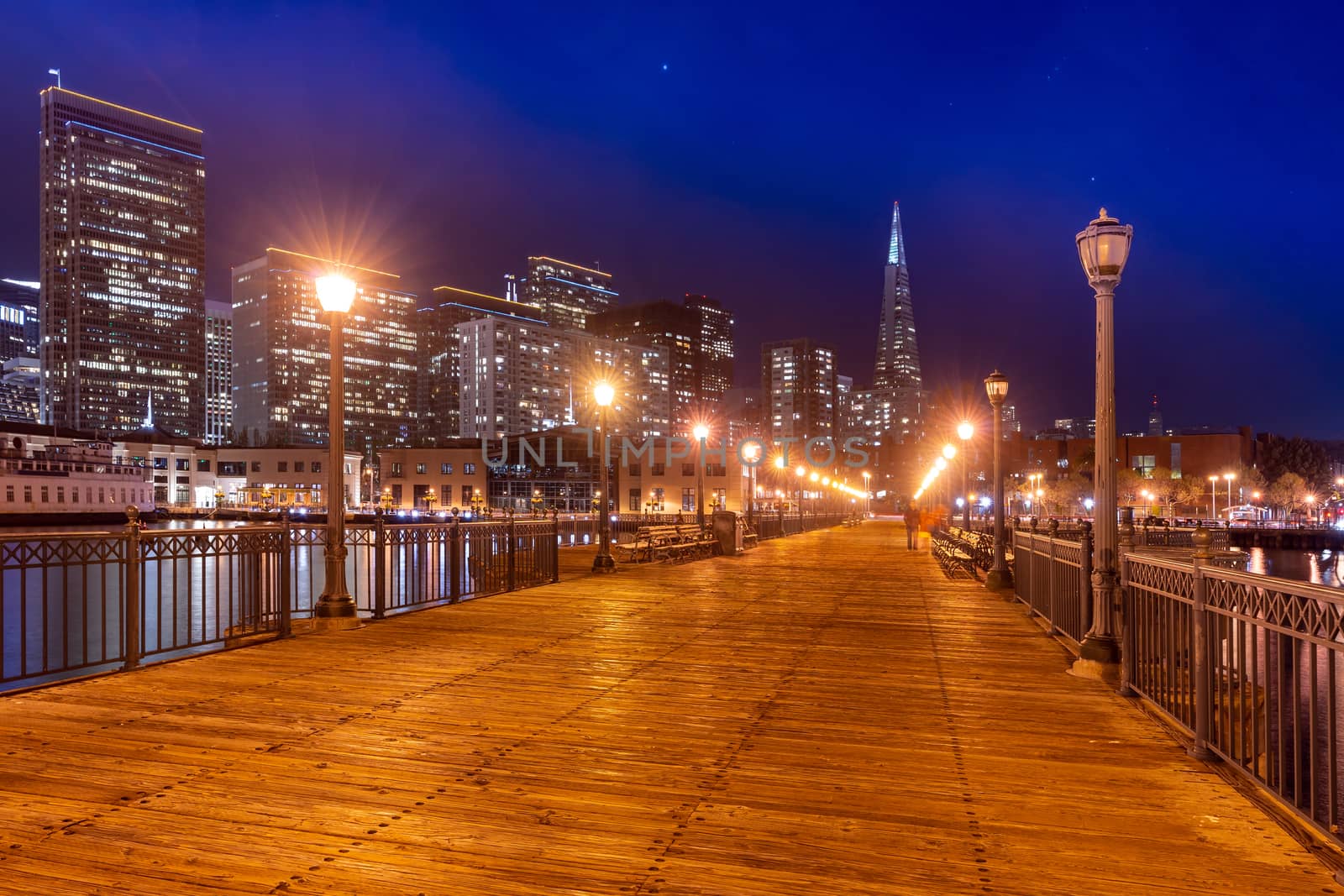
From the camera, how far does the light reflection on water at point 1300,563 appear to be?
192 feet

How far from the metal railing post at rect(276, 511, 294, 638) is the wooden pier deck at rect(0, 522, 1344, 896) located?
3.07 feet

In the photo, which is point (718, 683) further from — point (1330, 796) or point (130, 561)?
point (130, 561)

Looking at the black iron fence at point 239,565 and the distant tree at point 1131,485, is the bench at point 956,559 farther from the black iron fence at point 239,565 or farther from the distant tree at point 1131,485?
the distant tree at point 1131,485

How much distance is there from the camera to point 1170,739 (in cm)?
589

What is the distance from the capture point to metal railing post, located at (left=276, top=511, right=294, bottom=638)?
9875 millimetres

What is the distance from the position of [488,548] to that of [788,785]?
33.8 ft

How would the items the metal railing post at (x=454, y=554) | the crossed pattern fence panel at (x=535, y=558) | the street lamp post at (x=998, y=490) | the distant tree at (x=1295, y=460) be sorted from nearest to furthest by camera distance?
1. the metal railing post at (x=454, y=554)
2. the street lamp post at (x=998, y=490)
3. the crossed pattern fence panel at (x=535, y=558)
4. the distant tree at (x=1295, y=460)

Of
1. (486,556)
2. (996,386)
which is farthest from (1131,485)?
(486,556)

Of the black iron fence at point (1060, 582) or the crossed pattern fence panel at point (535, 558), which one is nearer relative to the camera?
the black iron fence at point (1060, 582)

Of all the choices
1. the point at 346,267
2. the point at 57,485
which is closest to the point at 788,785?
the point at 346,267

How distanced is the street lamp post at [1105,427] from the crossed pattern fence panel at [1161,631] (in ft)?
0.97

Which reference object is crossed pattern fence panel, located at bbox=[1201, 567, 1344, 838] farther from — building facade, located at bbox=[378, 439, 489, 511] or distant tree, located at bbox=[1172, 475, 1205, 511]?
distant tree, located at bbox=[1172, 475, 1205, 511]

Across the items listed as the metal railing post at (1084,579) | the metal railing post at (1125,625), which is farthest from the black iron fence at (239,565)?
the metal railing post at (1084,579)

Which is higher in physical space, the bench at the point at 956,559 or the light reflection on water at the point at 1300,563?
the bench at the point at 956,559
